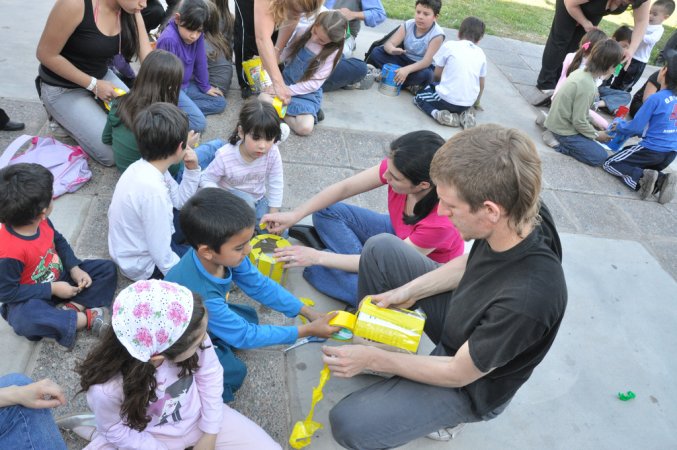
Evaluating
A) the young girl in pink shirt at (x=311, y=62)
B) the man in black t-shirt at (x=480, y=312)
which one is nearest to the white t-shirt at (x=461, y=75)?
the young girl in pink shirt at (x=311, y=62)

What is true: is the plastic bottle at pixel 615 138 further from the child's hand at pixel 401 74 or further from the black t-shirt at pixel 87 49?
the black t-shirt at pixel 87 49

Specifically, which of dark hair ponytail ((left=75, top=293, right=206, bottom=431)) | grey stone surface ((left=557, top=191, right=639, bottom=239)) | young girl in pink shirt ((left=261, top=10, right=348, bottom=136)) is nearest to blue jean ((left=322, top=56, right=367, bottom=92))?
young girl in pink shirt ((left=261, top=10, right=348, bottom=136))

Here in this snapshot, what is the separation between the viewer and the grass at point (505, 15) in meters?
8.49

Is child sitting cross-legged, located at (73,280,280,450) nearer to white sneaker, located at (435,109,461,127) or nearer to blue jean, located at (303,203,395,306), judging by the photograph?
blue jean, located at (303,203,395,306)

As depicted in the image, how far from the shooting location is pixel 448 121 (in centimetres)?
536

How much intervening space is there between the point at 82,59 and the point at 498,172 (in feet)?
10.6

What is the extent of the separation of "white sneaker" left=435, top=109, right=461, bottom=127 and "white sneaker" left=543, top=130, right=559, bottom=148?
0.93 meters

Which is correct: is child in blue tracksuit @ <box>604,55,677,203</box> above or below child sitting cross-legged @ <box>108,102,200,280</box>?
below

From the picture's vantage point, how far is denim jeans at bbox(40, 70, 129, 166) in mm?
3707

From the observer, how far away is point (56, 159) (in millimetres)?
3498

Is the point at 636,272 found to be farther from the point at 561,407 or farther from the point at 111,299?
the point at 111,299

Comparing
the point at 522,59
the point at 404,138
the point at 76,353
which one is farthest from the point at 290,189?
the point at 522,59

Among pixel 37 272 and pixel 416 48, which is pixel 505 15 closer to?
pixel 416 48

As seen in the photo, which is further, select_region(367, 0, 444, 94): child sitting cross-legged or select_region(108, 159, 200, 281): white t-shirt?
select_region(367, 0, 444, 94): child sitting cross-legged
